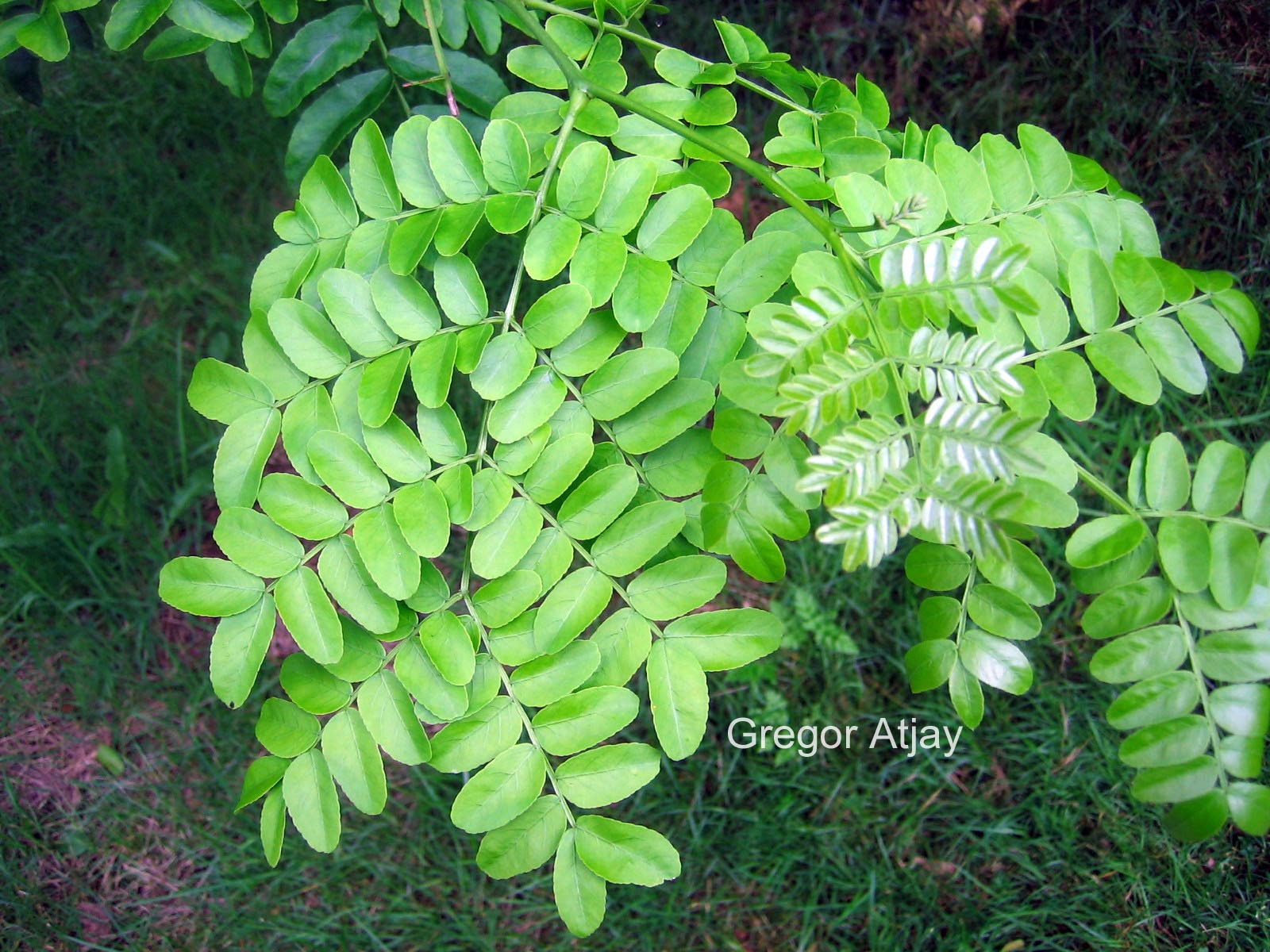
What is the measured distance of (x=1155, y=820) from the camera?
2.49 metres

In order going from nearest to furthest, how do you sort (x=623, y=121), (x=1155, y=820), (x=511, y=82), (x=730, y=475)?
(x=730, y=475), (x=623, y=121), (x=1155, y=820), (x=511, y=82)

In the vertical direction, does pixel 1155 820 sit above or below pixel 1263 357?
below

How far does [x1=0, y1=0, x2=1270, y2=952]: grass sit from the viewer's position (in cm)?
254

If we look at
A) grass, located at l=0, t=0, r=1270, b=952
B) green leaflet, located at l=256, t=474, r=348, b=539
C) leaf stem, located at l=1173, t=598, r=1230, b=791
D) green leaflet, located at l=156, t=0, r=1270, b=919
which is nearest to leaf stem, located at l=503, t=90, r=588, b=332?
green leaflet, located at l=156, t=0, r=1270, b=919

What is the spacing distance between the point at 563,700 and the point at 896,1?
2.65 meters

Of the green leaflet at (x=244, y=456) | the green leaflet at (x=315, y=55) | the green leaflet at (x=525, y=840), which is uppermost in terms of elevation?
the green leaflet at (x=315, y=55)

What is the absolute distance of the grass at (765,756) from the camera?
254 centimetres

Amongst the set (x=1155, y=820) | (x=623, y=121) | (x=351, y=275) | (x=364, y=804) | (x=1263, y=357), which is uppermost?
(x=623, y=121)

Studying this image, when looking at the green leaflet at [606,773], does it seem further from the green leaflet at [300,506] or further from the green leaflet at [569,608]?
the green leaflet at [300,506]

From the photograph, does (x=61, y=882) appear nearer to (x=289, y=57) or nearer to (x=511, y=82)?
(x=289, y=57)

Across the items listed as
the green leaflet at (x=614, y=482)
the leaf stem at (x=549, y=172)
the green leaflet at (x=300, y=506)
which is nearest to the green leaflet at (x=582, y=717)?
the green leaflet at (x=614, y=482)

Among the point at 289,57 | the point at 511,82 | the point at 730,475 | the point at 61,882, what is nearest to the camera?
the point at 730,475

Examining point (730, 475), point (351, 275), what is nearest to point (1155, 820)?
point (730, 475)

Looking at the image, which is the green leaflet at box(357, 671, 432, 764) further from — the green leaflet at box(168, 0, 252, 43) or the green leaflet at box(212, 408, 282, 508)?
the green leaflet at box(168, 0, 252, 43)
